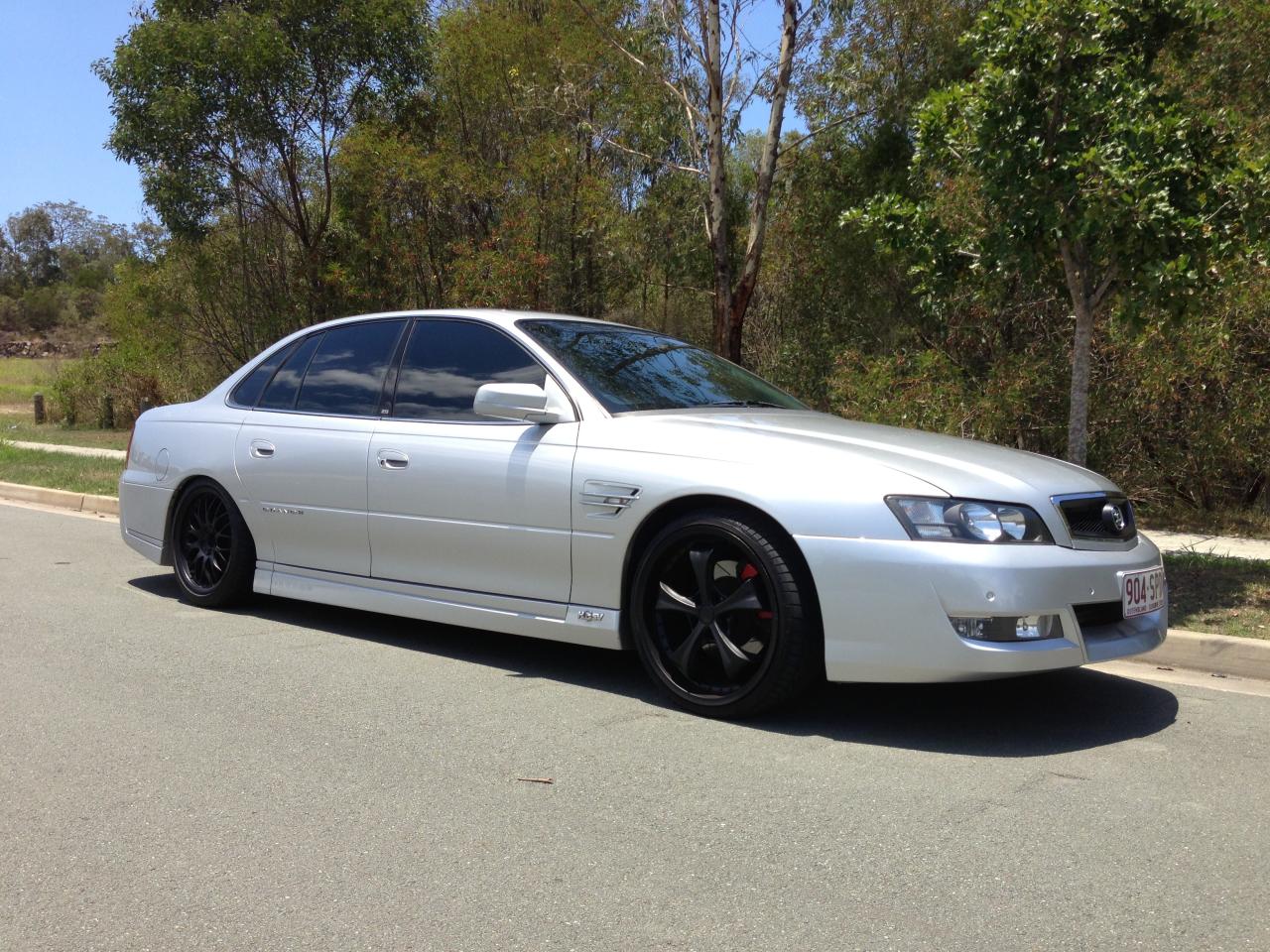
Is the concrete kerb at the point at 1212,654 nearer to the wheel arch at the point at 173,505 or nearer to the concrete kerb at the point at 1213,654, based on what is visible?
the concrete kerb at the point at 1213,654

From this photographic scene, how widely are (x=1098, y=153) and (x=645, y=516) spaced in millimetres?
3741

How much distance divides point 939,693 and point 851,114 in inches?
401

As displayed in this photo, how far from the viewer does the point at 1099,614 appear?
4.48 metres

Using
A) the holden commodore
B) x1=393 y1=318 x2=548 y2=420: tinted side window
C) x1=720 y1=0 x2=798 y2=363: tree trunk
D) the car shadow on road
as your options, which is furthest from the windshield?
x1=720 y1=0 x2=798 y2=363: tree trunk

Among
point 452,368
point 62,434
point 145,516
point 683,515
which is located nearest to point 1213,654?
point 683,515

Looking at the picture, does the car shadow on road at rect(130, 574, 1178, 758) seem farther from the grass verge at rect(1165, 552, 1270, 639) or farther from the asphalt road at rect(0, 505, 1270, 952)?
the grass verge at rect(1165, 552, 1270, 639)

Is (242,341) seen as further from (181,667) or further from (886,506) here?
(886,506)

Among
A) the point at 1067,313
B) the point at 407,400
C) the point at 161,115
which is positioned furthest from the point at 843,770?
the point at 161,115

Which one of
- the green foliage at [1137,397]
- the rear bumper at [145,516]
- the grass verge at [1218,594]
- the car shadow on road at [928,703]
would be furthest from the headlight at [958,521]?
the green foliage at [1137,397]

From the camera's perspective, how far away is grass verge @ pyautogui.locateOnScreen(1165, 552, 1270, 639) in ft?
19.6

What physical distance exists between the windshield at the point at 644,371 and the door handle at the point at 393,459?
0.81 meters

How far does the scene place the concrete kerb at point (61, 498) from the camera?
37.9 ft

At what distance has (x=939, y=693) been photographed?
517 centimetres

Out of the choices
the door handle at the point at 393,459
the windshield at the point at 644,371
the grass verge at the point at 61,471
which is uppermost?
the windshield at the point at 644,371
